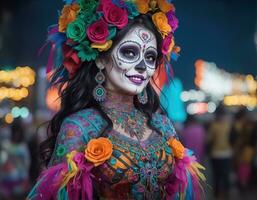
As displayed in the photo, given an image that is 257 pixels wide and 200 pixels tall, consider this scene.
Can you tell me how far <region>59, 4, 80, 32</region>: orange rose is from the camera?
346cm

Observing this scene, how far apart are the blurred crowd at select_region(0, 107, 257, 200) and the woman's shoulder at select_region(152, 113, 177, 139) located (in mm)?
3844

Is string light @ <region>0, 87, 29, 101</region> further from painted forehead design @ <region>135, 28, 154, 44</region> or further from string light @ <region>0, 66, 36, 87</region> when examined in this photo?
painted forehead design @ <region>135, 28, 154, 44</region>

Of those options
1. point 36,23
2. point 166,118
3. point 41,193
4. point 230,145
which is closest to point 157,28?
point 166,118

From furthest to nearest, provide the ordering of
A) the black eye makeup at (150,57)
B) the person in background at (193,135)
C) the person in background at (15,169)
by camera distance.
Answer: the person in background at (193,135)
the person in background at (15,169)
the black eye makeup at (150,57)

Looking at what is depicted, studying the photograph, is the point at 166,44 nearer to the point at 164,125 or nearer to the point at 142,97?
the point at 142,97

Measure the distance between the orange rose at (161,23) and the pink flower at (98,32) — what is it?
293 millimetres

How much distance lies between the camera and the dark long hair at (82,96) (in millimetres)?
3436

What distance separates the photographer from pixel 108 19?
A: 338 cm

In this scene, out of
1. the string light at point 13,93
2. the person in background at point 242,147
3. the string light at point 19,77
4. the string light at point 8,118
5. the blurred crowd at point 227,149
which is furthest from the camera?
the string light at point 19,77

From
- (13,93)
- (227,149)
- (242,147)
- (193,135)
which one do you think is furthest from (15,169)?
(13,93)

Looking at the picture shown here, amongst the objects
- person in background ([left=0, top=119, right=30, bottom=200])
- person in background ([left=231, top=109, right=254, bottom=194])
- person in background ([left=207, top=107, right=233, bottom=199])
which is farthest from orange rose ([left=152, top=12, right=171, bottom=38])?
person in background ([left=231, top=109, right=254, bottom=194])

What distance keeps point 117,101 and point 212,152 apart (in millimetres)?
6680

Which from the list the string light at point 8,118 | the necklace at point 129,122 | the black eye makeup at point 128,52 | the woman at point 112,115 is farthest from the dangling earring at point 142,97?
the string light at point 8,118

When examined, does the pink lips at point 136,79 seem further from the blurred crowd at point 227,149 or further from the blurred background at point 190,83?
the blurred crowd at point 227,149
